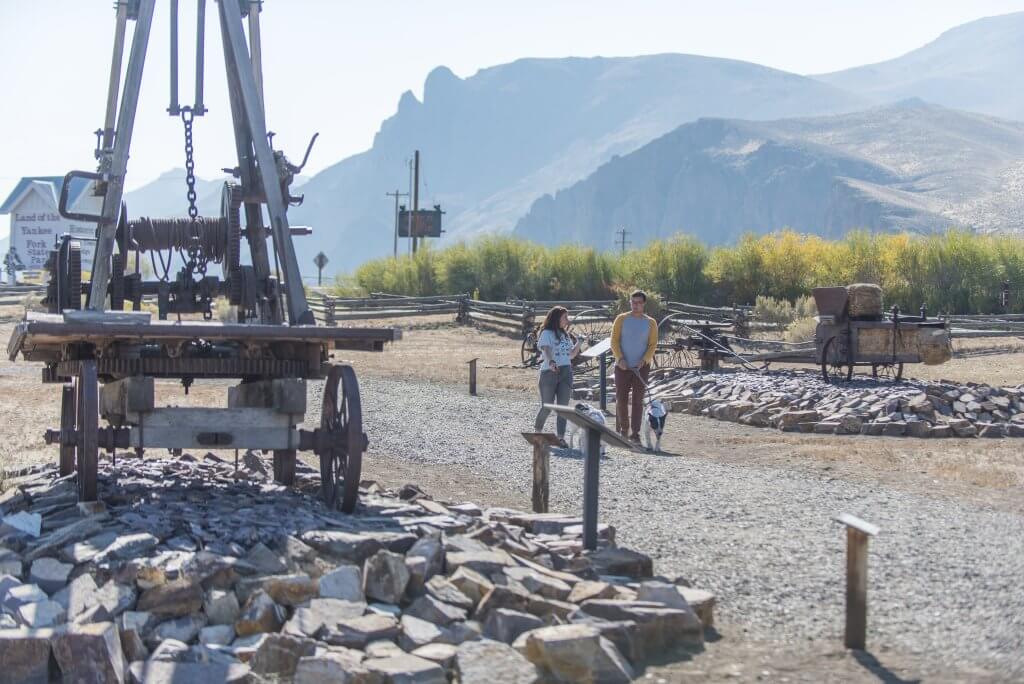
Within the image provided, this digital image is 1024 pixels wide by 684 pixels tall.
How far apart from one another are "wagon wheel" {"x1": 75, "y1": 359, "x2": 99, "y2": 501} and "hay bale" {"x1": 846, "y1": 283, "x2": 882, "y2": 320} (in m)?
14.3

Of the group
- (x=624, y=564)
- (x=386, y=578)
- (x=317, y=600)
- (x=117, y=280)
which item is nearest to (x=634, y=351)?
(x=117, y=280)

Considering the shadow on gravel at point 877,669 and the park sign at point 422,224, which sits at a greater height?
the park sign at point 422,224

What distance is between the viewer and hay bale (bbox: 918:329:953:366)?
19.8m

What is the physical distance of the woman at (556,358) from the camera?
1336 cm

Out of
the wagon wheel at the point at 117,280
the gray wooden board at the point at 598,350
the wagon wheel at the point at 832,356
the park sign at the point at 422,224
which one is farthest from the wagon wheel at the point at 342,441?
the park sign at the point at 422,224

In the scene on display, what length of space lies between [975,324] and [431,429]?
23.2 m

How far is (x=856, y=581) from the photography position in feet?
19.9

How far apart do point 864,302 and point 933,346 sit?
120cm

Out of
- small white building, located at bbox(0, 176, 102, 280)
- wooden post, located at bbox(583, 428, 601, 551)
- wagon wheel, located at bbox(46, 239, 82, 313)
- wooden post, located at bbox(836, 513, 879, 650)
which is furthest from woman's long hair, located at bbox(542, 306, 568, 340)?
small white building, located at bbox(0, 176, 102, 280)

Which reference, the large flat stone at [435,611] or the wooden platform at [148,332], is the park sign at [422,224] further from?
the large flat stone at [435,611]

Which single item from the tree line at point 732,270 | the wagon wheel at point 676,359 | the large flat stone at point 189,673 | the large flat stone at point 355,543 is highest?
the tree line at point 732,270

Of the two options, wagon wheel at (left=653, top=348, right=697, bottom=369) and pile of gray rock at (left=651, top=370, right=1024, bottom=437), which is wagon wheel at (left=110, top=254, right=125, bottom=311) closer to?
pile of gray rock at (left=651, top=370, right=1024, bottom=437)

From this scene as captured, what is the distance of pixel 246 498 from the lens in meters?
8.58

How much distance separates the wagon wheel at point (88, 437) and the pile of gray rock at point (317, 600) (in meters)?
0.14
